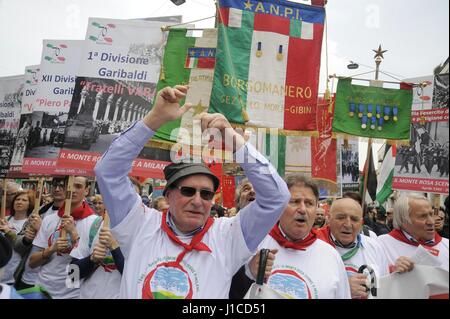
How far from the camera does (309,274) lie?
2301 mm

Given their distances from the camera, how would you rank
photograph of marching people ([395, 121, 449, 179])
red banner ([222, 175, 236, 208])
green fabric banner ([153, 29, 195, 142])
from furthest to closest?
1. red banner ([222, 175, 236, 208])
2. green fabric banner ([153, 29, 195, 142])
3. photograph of marching people ([395, 121, 449, 179])

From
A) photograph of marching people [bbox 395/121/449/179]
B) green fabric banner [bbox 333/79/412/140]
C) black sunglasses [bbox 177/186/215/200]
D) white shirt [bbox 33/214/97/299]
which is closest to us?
black sunglasses [bbox 177/186/215/200]

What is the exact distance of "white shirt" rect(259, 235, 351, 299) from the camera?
7.30 ft

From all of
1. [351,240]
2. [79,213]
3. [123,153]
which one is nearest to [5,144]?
[79,213]

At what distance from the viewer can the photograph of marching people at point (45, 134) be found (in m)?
5.31

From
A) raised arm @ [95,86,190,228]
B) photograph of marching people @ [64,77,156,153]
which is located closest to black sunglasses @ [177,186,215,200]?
raised arm @ [95,86,190,228]

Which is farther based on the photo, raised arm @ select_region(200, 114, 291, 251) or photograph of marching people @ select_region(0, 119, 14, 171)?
photograph of marching people @ select_region(0, 119, 14, 171)

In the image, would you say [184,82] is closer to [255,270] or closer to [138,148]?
[138,148]

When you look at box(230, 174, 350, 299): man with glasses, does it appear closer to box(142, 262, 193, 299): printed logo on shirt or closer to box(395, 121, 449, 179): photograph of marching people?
box(142, 262, 193, 299): printed logo on shirt

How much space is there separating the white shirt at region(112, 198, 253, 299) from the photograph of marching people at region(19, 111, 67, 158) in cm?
349

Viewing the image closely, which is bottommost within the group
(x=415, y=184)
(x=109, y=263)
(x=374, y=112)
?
(x=109, y=263)

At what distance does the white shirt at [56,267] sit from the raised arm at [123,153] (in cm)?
193

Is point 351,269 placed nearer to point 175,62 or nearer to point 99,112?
point 175,62

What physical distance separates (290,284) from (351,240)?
1163 millimetres
